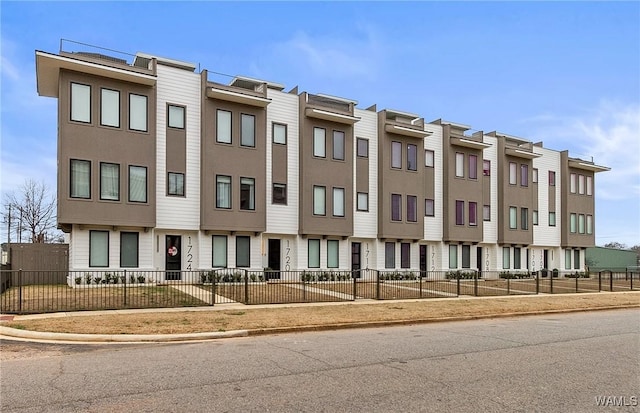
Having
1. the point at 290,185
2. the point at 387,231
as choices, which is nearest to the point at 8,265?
the point at 290,185

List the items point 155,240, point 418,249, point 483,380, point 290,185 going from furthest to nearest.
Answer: point 418,249 < point 290,185 < point 155,240 < point 483,380

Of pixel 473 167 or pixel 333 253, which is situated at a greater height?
pixel 473 167

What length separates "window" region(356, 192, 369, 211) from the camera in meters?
34.1

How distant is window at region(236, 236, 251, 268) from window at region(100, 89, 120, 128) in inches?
349

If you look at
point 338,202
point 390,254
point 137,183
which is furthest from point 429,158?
point 137,183

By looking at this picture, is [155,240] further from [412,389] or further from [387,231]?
[412,389]

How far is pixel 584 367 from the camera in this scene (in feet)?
28.3

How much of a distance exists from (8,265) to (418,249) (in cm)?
2456

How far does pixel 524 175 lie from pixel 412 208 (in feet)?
41.7

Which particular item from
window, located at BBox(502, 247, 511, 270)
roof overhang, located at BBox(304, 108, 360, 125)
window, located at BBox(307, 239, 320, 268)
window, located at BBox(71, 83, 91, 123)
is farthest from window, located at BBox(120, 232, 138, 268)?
window, located at BBox(502, 247, 511, 270)

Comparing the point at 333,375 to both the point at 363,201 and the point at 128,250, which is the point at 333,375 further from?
the point at 363,201

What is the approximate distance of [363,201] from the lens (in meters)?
34.3

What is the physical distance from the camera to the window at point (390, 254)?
35.2m

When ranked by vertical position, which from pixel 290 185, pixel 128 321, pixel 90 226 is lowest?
pixel 128 321
